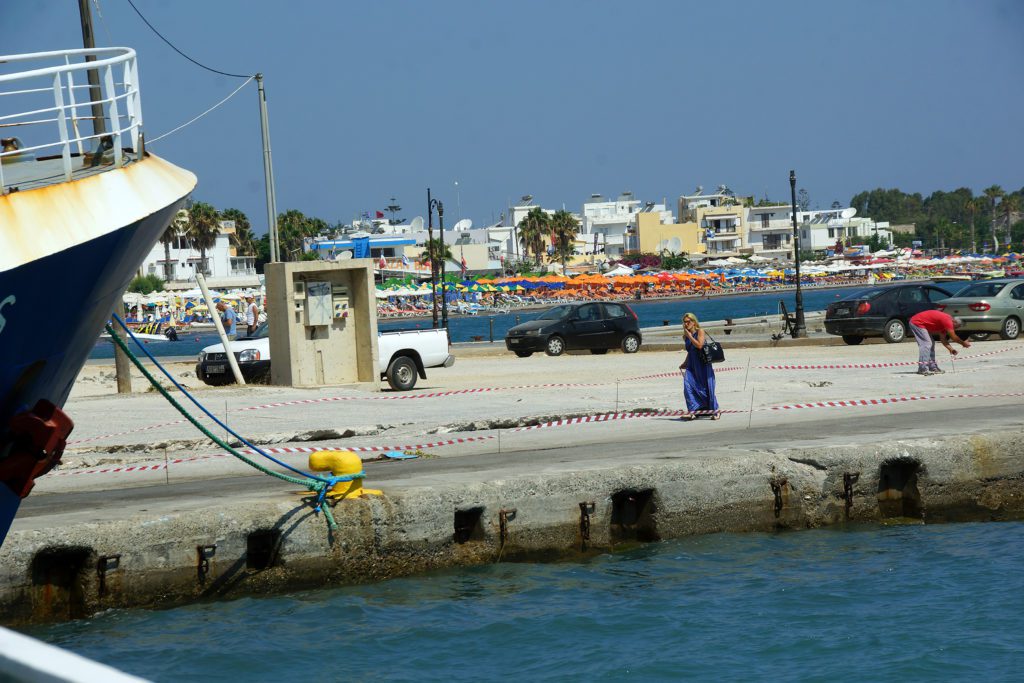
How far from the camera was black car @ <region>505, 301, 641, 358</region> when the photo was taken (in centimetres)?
3194

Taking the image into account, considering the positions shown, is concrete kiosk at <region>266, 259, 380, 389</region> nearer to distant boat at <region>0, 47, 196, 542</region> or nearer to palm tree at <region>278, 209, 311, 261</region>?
distant boat at <region>0, 47, 196, 542</region>

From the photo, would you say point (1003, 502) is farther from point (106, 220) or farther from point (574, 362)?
point (574, 362)

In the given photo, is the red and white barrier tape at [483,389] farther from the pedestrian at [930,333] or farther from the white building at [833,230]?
the white building at [833,230]

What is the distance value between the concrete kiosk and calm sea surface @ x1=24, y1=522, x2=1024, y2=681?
430 inches

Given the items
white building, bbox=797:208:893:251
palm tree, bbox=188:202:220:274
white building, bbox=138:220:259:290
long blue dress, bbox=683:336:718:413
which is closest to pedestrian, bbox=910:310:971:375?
long blue dress, bbox=683:336:718:413

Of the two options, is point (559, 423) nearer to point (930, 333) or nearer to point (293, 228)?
point (930, 333)

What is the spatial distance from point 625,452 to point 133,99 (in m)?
6.53

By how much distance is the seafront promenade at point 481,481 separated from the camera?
997 centimetres

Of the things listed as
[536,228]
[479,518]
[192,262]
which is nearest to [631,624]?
[479,518]

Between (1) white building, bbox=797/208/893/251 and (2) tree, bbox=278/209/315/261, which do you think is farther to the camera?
(1) white building, bbox=797/208/893/251

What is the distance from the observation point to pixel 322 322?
21453mm

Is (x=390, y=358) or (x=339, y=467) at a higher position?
(x=390, y=358)

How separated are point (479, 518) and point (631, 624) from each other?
191 centimetres

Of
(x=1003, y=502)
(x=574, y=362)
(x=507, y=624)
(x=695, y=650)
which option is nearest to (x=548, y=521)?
(x=507, y=624)
